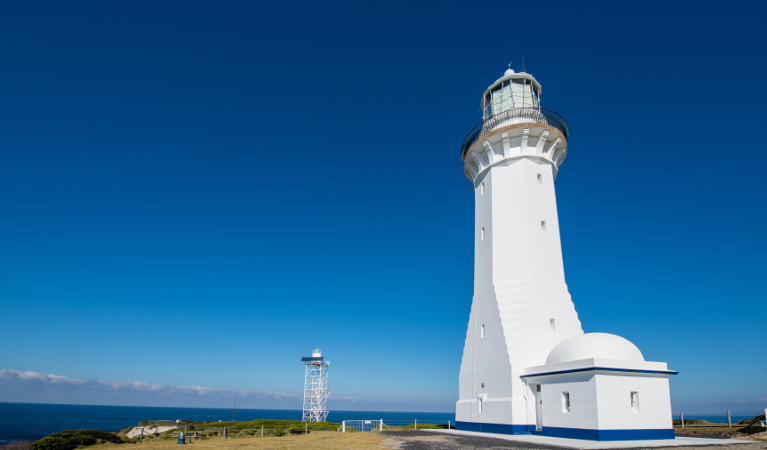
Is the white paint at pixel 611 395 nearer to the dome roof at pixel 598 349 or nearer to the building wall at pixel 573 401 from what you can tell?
the building wall at pixel 573 401

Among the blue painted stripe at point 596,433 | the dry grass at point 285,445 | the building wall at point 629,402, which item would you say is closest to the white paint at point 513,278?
the blue painted stripe at point 596,433

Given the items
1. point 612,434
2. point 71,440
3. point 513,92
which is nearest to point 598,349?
point 612,434

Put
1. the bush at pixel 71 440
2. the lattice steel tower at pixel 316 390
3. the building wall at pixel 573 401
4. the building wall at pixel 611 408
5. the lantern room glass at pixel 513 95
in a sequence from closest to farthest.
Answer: the building wall at pixel 611 408, the building wall at pixel 573 401, the bush at pixel 71 440, the lantern room glass at pixel 513 95, the lattice steel tower at pixel 316 390

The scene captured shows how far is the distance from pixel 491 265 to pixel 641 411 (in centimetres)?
919

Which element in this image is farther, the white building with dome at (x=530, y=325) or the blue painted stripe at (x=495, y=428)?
the blue painted stripe at (x=495, y=428)

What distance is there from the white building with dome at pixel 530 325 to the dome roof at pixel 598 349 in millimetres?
47

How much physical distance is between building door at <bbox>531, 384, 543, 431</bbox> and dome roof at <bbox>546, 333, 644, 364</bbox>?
71.6 inches

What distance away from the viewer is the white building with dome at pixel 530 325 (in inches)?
625

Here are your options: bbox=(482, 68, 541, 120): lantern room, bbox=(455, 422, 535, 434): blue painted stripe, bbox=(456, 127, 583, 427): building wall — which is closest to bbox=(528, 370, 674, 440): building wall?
bbox=(455, 422, 535, 434): blue painted stripe

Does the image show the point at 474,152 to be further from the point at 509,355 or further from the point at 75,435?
the point at 75,435

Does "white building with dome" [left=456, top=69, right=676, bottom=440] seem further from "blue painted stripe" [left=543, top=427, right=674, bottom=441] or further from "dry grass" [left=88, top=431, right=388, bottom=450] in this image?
"dry grass" [left=88, top=431, right=388, bottom=450]

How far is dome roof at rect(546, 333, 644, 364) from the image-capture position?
645 inches

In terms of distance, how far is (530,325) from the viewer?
20.2 meters

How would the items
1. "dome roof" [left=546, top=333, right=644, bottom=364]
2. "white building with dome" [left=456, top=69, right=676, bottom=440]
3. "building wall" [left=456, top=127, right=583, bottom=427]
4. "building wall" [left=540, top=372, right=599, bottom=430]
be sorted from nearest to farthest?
"building wall" [left=540, top=372, right=599, bottom=430] → "white building with dome" [left=456, top=69, right=676, bottom=440] → "dome roof" [left=546, top=333, right=644, bottom=364] → "building wall" [left=456, top=127, right=583, bottom=427]
